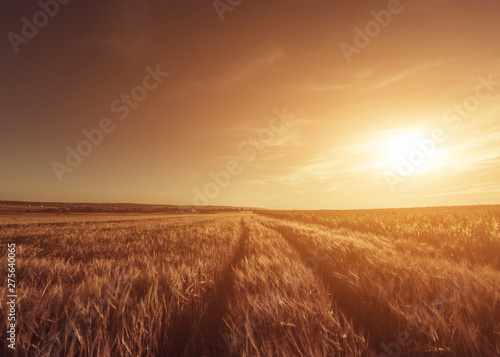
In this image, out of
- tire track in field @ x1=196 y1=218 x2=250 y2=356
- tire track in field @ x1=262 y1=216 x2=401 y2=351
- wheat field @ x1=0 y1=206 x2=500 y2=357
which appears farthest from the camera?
tire track in field @ x1=262 y1=216 x2=401 y2=351

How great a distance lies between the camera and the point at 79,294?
2461 millimetres

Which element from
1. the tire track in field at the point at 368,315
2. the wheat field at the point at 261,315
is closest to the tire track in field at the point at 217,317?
the wheat field at the point at 261,315

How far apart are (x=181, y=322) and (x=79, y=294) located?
119cm

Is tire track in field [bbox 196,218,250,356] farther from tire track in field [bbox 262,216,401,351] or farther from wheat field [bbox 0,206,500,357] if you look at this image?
tire track in field [bbox 262,216,401,351]

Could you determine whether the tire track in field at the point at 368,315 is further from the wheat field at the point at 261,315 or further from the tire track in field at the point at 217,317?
the tire track in field at the point at 217,317

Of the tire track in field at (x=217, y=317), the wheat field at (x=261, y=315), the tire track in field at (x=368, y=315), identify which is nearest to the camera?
the wheat field at (x=261, y=315)

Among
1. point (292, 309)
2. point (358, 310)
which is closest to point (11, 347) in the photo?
point (292, 309)

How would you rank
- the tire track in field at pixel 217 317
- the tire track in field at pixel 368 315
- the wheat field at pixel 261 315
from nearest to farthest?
the wheat field at pixel 261 315 < the tire track in field at pixel 217 317 < the tire track in field at pixel 368 315

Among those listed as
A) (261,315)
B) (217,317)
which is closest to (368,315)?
(261,315)

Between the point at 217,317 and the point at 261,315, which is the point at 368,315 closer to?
the point at 261,315

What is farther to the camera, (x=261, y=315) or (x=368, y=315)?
(x=368, y=315)

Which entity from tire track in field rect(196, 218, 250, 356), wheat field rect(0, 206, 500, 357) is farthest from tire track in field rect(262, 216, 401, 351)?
tire track in field rect(196, 218, 250, 356)

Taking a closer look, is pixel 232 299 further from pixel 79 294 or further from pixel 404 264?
pixel 404 264

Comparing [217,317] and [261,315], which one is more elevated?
[261,315]
